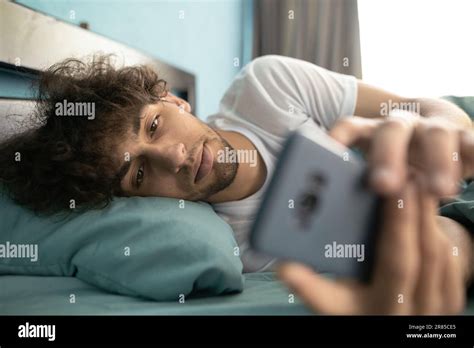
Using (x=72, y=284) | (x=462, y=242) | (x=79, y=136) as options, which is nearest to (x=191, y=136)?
(x=79, y=136)

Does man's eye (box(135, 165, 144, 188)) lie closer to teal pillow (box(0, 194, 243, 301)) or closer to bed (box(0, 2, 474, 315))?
teal pillow (box(0, 194, 243, 301))

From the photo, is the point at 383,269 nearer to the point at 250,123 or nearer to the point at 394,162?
the point at 394,162

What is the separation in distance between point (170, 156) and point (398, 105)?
331mm

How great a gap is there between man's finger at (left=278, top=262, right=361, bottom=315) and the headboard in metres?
0.31

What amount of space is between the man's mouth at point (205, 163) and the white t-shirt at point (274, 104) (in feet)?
0.14

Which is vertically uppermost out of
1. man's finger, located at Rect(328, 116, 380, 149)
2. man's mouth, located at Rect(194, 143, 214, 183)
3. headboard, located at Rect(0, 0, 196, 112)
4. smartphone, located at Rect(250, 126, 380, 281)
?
headboard, located at Rect(0, 0, 196, 112)

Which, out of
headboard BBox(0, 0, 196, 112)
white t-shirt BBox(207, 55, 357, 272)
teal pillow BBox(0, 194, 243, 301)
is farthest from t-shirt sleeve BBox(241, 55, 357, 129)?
teal pillow BBox(0, 194, 243, 301)

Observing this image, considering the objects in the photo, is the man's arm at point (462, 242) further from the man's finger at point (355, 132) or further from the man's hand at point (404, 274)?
the man's finger at point (355, 132)

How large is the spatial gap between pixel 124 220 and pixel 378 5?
1.57 ft

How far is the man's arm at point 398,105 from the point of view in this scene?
0.64 m

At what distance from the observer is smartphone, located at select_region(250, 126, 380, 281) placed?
54 cm

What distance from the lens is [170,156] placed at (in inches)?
28.0

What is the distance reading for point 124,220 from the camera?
26.4 inches

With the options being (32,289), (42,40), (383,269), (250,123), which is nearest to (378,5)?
(250,123)
